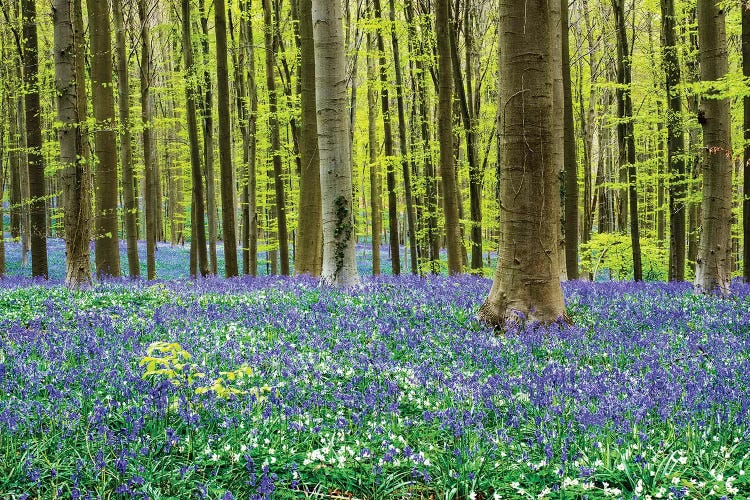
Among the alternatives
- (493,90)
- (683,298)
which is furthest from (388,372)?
(493,90)

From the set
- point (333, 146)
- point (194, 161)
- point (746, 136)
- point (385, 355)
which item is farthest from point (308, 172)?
point (746, 136)

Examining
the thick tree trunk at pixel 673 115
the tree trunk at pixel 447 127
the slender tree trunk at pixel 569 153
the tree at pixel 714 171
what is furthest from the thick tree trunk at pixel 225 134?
the thick tree trunk at pixel 673 115

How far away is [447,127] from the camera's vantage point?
1421cm

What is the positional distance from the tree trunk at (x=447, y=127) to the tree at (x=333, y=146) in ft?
16.5

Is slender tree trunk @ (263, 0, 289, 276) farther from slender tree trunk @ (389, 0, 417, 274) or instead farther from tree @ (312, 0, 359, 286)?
tree @ (312, 0, 359, 286)

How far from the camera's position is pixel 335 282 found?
31.0ft

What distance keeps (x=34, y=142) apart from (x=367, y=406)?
14.1 m

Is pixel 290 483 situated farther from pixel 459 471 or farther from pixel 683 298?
pixel 683 298

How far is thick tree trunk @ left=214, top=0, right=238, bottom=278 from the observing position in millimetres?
14414

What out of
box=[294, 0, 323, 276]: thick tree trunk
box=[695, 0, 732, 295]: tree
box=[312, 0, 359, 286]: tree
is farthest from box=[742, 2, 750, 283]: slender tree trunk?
box=[294, 0, 323, 276]: thick tree trunk

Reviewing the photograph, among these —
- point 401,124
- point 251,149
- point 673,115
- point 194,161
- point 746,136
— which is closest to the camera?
point 746,136

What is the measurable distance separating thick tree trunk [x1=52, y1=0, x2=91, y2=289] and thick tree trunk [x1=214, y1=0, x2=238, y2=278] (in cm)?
534

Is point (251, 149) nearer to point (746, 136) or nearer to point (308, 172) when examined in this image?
point (308, 172)

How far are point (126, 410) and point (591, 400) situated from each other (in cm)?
345
